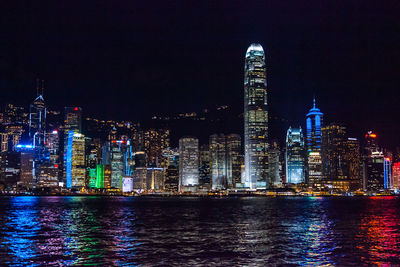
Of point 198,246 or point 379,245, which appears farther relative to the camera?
point 379,245

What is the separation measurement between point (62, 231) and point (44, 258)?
76.5 ft

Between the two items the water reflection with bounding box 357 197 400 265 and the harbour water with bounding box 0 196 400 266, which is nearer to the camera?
the harbour water with bounding box 0 196 400 266

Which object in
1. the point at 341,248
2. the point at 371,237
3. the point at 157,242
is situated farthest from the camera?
the point at 371,237

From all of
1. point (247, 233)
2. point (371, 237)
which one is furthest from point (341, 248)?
point (247, 233)

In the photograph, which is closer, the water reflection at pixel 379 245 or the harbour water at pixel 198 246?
the harbour water at pixel 198 246

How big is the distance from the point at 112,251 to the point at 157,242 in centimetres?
789

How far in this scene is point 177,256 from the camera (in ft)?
132

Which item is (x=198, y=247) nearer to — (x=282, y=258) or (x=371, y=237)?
(x=282, y=258)

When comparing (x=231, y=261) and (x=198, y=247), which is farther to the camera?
(x=198, y=247)

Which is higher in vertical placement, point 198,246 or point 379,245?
point 198,246

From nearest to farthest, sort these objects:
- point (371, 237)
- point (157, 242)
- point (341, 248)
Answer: point (341, 248) → point (157, 242) → point (371, 237)

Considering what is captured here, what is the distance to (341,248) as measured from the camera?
46.2 meters

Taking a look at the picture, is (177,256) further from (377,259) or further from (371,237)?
(371,237)

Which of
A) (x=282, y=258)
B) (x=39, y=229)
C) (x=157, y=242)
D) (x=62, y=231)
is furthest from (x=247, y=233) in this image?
(x=39, y=229)
